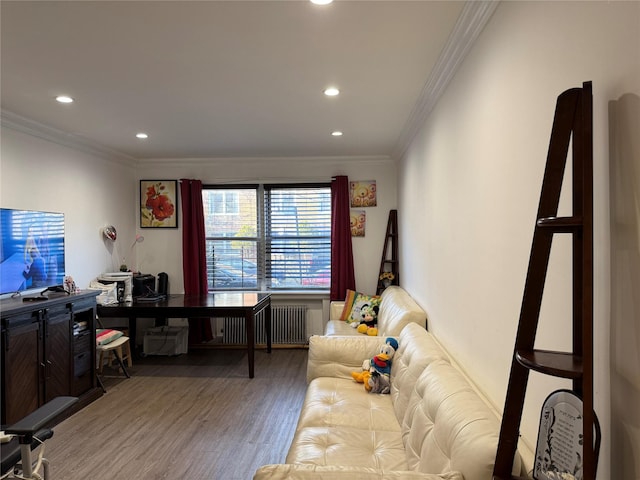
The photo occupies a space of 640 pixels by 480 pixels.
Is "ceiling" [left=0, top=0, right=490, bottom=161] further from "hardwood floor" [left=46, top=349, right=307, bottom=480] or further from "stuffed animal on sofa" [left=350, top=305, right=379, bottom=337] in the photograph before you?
"hardwood floor" [left=46, top=349, right=307, bottom=480]

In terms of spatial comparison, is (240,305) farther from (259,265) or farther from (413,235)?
(413,235)

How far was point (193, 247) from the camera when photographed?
5.30 meters

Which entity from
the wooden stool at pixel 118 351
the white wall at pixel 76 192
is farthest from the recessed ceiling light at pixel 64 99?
the wooden stool at pixel 118 351

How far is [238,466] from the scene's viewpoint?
2559mm

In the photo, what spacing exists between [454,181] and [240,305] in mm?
2726

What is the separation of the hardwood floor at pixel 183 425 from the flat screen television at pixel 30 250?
1193mm

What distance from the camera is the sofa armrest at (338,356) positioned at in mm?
3006

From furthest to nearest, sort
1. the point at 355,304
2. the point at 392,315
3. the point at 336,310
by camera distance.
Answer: the point at 336,310 < the point at 355,304 < the point at 392,315

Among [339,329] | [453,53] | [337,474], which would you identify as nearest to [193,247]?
[339,329]

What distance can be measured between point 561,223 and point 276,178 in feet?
15.4

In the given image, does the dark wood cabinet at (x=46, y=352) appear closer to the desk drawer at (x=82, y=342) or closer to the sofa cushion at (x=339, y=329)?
the desk drawer at (x=82, y=342)

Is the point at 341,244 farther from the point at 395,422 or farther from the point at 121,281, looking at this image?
the point at 395,422

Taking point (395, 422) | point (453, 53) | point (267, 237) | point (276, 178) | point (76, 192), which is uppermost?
point (453, 53)

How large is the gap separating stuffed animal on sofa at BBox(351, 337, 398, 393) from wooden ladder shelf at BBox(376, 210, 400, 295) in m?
2.31
